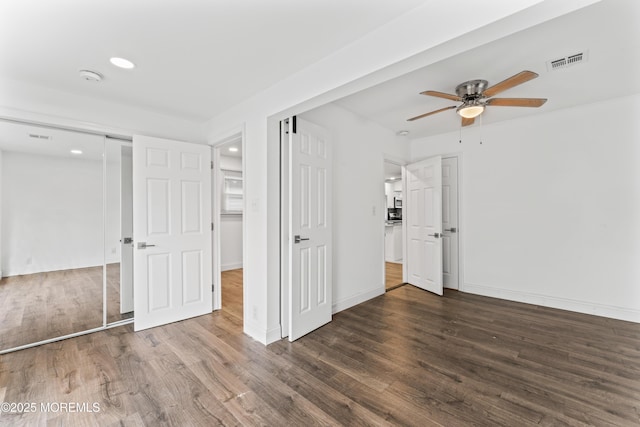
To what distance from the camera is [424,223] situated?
450cm

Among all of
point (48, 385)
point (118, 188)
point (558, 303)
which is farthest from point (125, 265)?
point (558, 303)

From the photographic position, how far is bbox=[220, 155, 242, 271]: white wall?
19.4ft

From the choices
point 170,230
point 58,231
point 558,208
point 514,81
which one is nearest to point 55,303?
point 58,231

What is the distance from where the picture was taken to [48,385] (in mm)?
2020

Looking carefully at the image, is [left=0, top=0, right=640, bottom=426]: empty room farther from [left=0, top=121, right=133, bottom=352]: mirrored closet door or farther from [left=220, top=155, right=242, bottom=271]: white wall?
[left=220, top=155, right=242, bottom=271]: white wall

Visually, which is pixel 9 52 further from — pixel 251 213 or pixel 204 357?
pixel 204 357

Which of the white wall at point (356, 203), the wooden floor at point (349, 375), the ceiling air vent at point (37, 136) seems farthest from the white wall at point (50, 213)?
the white wall at point (356, 203)

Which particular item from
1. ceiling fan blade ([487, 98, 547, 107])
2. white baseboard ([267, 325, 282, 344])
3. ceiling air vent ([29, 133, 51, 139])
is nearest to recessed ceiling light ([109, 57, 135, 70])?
ceiling air vent ([29, 133, 51, 139])

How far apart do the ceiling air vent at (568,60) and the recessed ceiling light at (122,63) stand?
3522 mm

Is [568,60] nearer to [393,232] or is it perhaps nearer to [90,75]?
[90,75]

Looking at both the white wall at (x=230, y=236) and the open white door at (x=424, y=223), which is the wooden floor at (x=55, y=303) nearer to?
the white wall at (x=230, y=236)

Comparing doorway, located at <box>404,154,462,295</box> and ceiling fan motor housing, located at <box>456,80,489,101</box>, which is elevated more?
ceiling fan motor housing, located at <box>456,80,489,101</box>

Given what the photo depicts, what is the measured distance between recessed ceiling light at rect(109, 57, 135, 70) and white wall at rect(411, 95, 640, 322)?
4.35m

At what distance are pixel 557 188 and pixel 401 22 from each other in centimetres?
342
